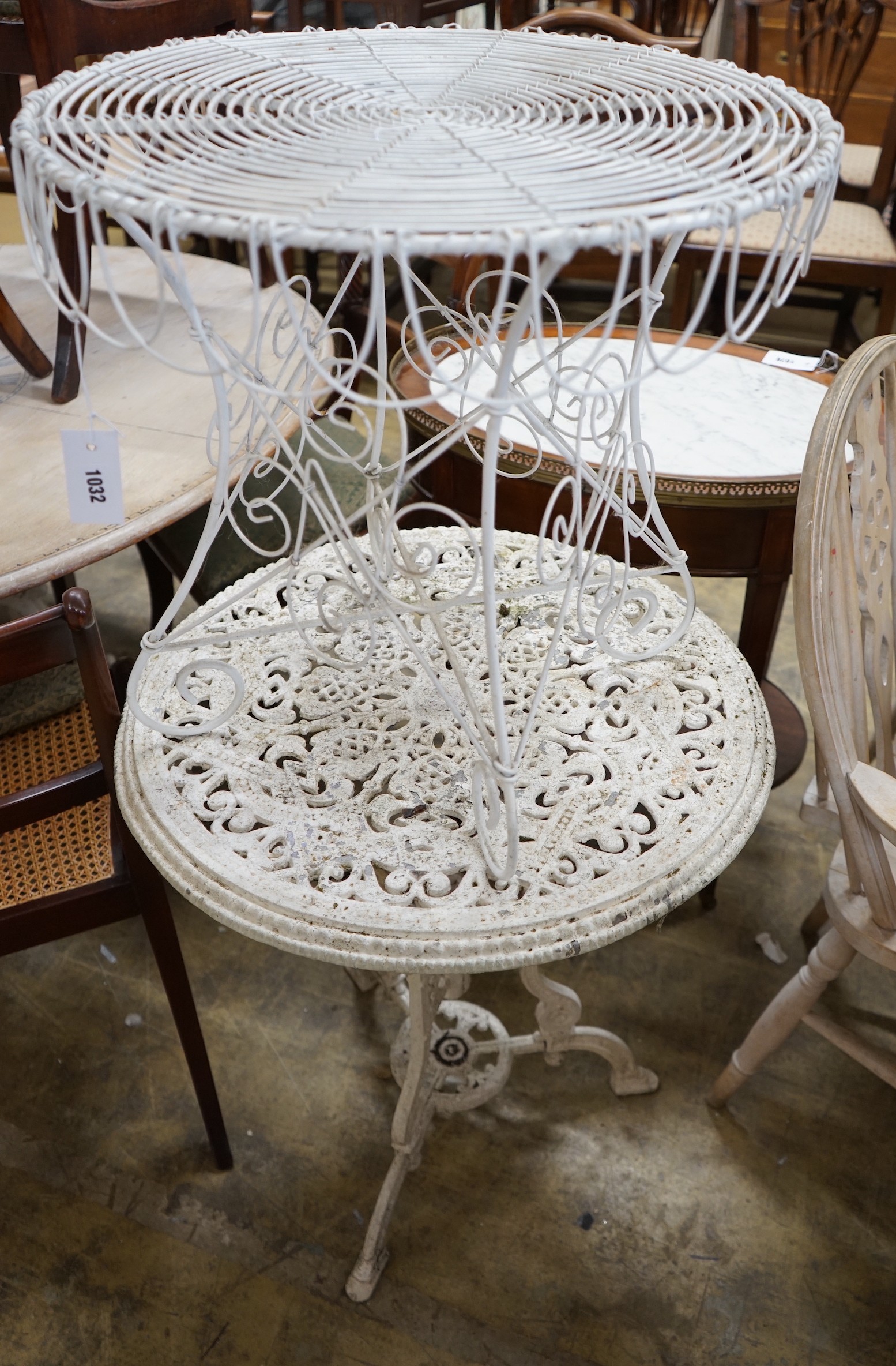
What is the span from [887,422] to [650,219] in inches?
27.8

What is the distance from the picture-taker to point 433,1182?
51.2 inches

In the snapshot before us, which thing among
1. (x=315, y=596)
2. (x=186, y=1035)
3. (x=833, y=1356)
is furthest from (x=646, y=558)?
(x=833, y=1356)

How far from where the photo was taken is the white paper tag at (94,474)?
3.29ft

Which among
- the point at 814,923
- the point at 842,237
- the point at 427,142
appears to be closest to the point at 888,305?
the point at 842,237

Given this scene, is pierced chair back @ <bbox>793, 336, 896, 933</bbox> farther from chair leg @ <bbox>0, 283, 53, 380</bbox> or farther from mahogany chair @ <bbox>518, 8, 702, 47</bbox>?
mahogany chair @ <bbox>518, 8, 702, 47</bbox>

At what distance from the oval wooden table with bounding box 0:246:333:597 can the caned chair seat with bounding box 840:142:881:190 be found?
5.92ft

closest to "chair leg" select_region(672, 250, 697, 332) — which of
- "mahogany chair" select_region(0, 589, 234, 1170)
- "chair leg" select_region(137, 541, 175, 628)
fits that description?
"chair leg" select_region(137, 541, 175, 628)

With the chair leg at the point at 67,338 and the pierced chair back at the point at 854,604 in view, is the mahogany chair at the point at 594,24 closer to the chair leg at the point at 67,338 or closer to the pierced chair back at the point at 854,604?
the chair leg at the point at 67,338

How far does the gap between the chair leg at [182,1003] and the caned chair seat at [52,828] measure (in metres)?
0.06

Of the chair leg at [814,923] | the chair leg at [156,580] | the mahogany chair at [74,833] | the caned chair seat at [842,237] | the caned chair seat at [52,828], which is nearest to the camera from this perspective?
the mahogany chair at [74,833]

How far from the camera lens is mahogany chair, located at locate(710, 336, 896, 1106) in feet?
3.14

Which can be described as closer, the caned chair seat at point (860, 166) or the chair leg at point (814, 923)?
A: the chair leg at point (814, 923)

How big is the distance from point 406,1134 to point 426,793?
0.47 meters

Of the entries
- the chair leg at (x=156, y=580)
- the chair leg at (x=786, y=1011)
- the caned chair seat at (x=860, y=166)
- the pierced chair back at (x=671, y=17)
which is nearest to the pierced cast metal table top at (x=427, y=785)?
the chair leg at (x=786, y=1011)
